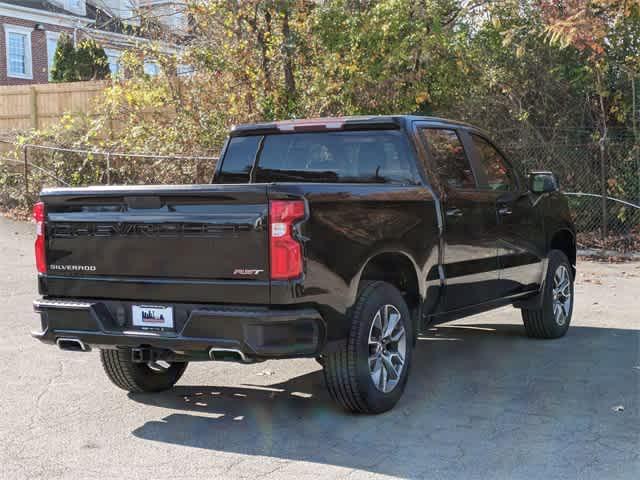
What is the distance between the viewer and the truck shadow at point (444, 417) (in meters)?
5.29

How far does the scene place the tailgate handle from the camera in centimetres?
568

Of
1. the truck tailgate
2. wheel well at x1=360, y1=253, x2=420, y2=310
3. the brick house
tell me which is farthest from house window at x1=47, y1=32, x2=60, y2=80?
wheel well at x1=360, y1=253, x2=420, y2=310

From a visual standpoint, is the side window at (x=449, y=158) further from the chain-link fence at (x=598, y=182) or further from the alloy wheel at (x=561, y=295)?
the chain-link fence at (x=598, y=182)

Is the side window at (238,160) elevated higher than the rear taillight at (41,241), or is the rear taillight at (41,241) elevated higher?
the side window at (238,160)

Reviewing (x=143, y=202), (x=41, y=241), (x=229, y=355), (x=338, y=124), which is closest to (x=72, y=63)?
(x=338, y=124)

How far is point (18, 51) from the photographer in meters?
38.8

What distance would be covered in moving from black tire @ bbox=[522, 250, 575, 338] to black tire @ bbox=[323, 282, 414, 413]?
2.86 m

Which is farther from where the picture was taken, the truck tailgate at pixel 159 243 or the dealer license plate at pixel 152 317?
the dealer license plate at pixel 152 317

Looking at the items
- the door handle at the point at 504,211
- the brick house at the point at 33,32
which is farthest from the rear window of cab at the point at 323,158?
the brick house at the point at 33,32

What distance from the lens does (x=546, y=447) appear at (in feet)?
17.6

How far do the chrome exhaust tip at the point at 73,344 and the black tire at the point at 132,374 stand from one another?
548 mm

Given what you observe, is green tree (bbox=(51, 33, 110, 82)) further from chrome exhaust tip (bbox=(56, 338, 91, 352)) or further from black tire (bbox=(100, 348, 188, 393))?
chrome exhaust tip (bbox=(56, 338, 91, 352))

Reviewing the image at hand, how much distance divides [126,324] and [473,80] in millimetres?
12210

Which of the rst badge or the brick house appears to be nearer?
the rst badge
